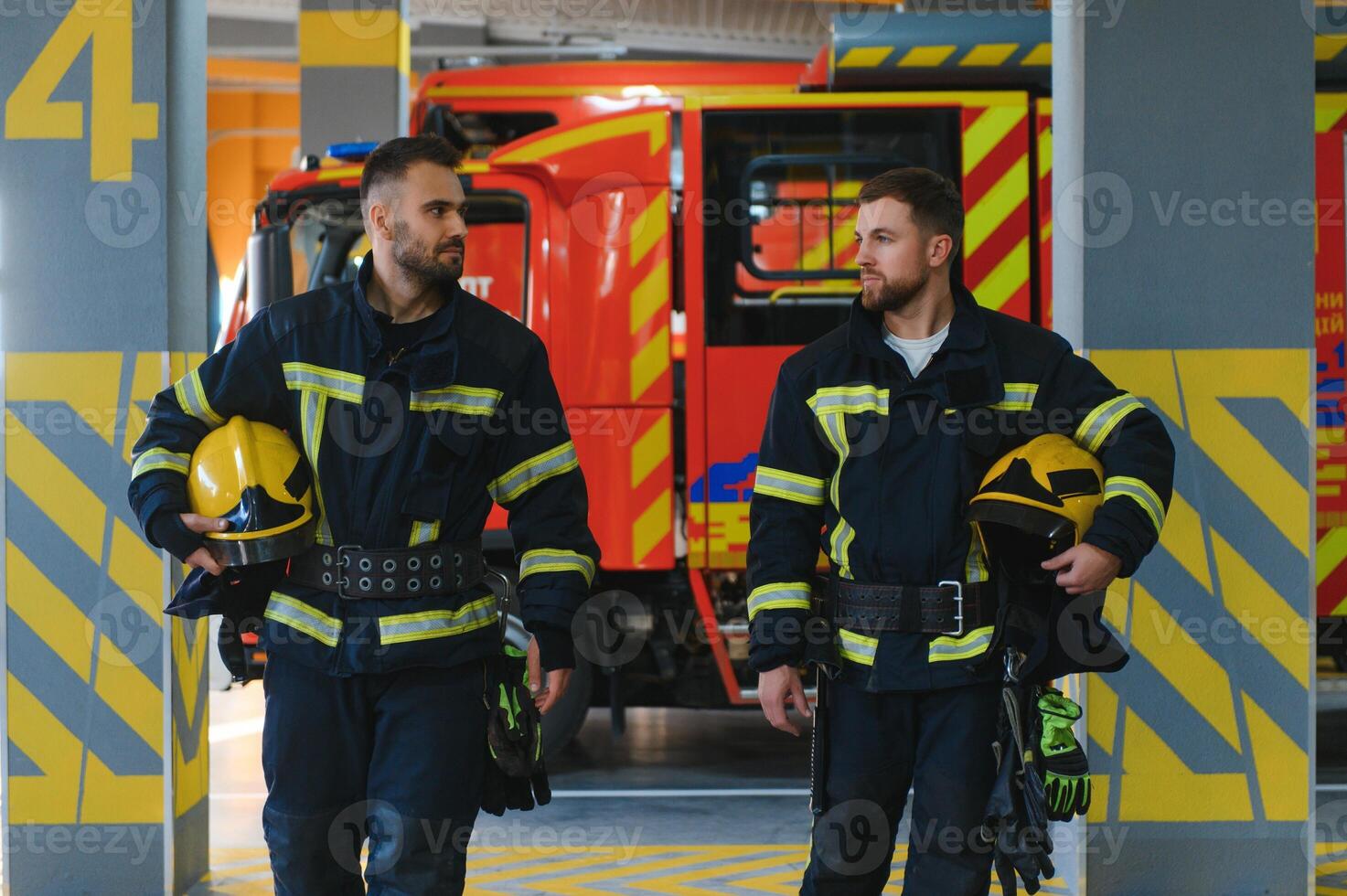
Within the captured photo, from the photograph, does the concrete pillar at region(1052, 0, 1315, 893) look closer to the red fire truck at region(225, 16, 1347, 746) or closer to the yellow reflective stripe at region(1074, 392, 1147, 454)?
the yellow reflective stripe at region(1074, 392, 1147, 454)

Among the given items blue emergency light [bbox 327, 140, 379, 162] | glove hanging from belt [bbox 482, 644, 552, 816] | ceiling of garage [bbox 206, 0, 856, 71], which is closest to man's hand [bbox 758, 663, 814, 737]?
glove hanging from belt [bbox 482, 644, 552, 816]

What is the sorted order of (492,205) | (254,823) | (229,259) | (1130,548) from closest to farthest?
(1130,548) → (254,823) → (492,205) → (229,259)

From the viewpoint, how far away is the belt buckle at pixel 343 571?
2.92 metres

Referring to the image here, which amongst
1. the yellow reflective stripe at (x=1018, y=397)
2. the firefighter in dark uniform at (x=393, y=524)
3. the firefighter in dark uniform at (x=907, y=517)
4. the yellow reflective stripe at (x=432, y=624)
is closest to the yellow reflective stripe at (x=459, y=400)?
the firefighter in dark uniform at (x=393, y=524)

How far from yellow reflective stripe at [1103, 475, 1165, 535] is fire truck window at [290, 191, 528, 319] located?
10.3 ft

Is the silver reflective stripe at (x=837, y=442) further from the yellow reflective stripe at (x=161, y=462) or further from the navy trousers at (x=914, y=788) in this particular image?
the yellow reflective stripe at (x=161, y=462)

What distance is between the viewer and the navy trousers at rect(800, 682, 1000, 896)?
117 inches

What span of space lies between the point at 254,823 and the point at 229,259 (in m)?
15.0

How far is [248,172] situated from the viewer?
1964cm

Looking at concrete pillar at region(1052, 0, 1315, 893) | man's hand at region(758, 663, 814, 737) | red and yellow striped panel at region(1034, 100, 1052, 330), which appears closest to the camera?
man's hand at region(758, 663, 814, 737)

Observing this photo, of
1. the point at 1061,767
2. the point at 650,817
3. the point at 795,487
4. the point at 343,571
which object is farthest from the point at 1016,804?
the point at 650,817

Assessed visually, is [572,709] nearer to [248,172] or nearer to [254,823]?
[254,823]

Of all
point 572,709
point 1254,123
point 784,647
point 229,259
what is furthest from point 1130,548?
point 229,259

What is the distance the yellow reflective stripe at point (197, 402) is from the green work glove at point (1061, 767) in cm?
188
